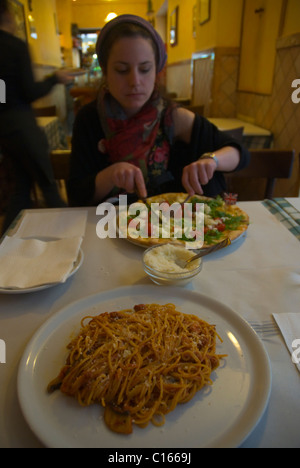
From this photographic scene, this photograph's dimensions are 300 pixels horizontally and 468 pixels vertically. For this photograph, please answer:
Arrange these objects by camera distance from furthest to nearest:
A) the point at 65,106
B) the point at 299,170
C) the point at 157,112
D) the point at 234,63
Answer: the point at 65,106 < the point at 234,63 < the point at 299,170 < the point at 157,112

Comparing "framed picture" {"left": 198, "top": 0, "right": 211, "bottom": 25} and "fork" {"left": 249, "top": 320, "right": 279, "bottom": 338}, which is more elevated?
"framed picture" {"left": 198, "top": 0, "right": 211, "bottom": 25}

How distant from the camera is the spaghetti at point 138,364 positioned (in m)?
0.47

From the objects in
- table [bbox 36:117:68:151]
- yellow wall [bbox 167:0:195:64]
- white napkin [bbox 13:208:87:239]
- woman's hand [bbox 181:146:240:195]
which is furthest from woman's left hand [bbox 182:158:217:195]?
yellow wall [bbox 167:0:195:64]

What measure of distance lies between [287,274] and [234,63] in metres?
3.41

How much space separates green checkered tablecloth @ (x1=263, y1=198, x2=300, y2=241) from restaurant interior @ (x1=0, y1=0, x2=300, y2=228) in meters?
0.87

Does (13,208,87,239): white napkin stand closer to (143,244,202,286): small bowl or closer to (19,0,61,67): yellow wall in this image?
(143,244,202,286): small bowl

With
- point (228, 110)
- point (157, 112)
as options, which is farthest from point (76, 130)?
point (228, 110)

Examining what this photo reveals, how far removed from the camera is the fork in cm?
63

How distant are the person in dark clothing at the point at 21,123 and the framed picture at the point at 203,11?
2422 mm

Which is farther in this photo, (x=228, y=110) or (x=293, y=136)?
(x=228, y=110)

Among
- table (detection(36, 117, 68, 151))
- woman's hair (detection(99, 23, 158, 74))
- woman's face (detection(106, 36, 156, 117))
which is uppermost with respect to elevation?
woman's hair (detection(99, 23, 158, 74))

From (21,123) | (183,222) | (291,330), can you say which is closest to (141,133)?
(183,222)
